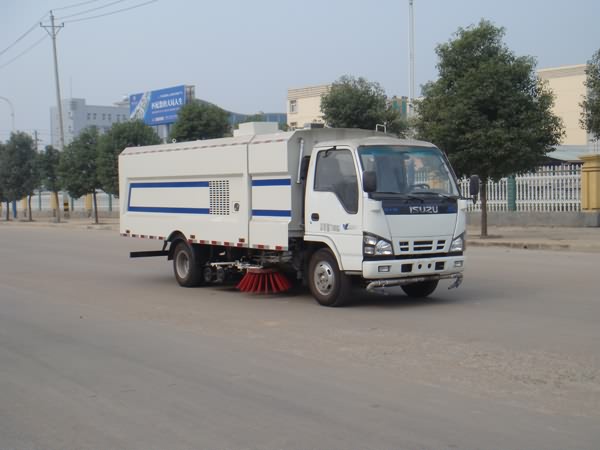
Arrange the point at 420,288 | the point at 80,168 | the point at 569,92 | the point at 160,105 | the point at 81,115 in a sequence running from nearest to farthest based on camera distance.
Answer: the point at 420,288 < the point at 80,168 < the point at 569,92 < the point at 160,105 < the point at 81,115

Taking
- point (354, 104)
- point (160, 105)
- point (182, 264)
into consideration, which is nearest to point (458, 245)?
point (182, 264)

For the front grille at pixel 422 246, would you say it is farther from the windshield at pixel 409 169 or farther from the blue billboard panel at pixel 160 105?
the blue billboard panel at pixel 160 105

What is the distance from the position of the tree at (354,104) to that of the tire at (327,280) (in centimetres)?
1740

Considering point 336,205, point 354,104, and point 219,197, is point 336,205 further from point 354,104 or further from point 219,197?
point 354,104

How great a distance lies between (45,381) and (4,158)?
5252 cm

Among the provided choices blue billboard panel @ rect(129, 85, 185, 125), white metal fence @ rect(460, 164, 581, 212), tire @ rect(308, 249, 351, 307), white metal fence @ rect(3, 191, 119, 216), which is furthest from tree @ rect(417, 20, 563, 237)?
blue billboard panel @ rect(129, 85, 185, 125)

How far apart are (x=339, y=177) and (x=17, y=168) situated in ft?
161

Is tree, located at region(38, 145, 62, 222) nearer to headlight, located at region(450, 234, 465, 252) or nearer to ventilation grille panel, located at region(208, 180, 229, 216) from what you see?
ventilation grille panel, located at region(208, 180, 229, 216)

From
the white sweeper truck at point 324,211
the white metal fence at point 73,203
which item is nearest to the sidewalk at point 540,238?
the white sweeper truck at point 324,211

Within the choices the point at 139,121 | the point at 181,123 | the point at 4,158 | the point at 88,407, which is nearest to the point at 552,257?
the point at 88,407

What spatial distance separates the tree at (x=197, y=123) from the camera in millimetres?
35844

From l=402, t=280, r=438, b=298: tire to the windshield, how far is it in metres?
1.52

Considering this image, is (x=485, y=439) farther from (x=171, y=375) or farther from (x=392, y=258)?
(x=392, y=258)

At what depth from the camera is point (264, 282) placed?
43.4 ft
